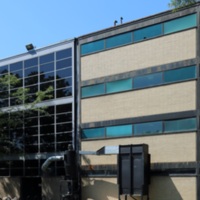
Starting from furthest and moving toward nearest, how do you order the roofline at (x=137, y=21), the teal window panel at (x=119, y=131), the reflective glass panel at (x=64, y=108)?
the reflective glass panel at (x=64, y=108), the teal window panel at (x=119, y=131), the roofline at (x=137, y=21)

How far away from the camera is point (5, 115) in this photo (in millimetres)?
35000

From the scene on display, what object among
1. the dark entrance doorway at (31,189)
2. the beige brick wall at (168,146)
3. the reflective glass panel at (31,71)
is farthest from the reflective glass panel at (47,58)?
the dark entrance doorway at (31,189)

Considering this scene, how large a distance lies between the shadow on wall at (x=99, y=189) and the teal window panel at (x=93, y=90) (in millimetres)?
5832

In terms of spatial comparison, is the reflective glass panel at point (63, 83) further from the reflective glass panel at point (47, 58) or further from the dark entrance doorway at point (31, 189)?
the dark entrance doorway at point (31, 189)

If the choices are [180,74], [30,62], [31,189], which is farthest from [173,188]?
[30,62]

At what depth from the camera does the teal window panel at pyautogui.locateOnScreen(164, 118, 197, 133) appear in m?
26.1

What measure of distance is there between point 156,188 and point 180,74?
6.98m

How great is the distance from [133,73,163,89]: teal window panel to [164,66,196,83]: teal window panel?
0.48 m

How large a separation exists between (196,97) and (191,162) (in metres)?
3.73

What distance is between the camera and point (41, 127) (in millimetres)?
34094

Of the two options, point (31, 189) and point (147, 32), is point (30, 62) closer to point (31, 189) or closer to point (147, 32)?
point (31, 189)

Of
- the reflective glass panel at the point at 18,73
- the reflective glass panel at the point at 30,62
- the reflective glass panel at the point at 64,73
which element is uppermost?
the reflective glass panel at the point at 30,62

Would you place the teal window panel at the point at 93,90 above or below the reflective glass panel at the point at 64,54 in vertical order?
below

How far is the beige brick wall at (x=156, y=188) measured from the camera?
25.8 m
